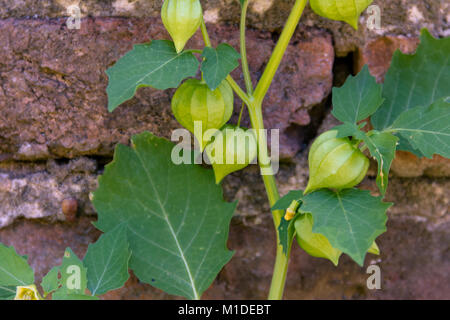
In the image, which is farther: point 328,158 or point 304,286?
point 304,286

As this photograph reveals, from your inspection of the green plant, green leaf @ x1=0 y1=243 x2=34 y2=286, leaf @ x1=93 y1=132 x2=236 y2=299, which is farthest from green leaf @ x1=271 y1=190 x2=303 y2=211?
green leaf @ x1=0 y1=243 x2=34 y2=286

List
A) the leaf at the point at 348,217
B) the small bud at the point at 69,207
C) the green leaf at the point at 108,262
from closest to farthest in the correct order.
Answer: the leaf at the point at 348,217 → the green leaf at the point at 108,262 → the small bud at the point at 69,207

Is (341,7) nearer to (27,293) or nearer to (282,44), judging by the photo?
(282,44)

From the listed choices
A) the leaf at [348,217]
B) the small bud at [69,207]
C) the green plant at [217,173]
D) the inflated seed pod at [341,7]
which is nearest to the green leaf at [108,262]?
the green plant at [217,173]

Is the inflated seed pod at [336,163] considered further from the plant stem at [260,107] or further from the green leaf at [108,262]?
the green leaf at [108,262]

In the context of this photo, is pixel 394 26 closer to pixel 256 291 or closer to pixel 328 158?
pixel 328 158

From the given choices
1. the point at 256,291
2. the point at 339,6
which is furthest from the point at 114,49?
the point at 256,291

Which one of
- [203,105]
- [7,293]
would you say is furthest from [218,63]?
[7,293]

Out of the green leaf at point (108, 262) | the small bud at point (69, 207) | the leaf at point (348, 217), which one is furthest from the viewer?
the small bud at point (69, 207)
